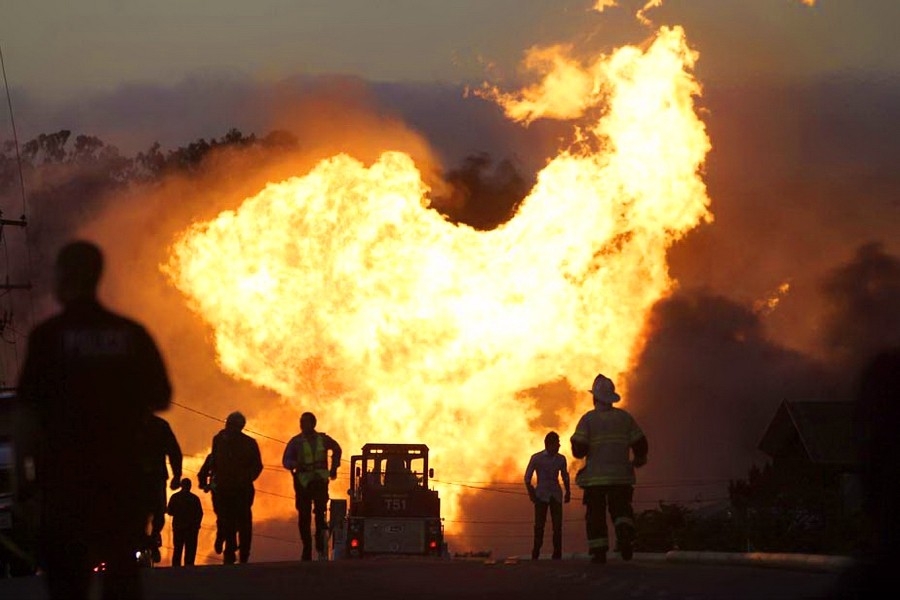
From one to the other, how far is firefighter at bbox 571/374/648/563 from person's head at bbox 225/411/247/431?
17.5ft

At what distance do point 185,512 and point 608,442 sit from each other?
10.9m

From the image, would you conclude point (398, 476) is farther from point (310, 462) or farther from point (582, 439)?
point (582, 439)

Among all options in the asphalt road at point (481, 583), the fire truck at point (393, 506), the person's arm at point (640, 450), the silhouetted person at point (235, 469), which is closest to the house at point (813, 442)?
the fire truck at point (393, 506)

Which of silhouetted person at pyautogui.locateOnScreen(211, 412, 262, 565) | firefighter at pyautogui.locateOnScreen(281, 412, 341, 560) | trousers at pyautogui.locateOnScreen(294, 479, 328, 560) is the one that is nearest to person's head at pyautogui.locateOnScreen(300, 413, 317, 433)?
firefighter at pyautogui.locateOnScreen(281, 412, 341, 560)

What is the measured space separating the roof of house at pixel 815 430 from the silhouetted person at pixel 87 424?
46387mm

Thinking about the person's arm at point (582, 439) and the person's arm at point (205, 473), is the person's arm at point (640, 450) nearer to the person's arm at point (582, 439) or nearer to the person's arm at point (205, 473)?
→ the person's arm at point (582, 439)

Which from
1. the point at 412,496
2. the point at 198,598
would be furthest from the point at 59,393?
the point at 412,496

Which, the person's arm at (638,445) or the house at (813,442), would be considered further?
the house at (813,442)

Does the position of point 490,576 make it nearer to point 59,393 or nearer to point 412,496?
point 59,393

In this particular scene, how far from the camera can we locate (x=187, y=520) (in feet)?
92.1

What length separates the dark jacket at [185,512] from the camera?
2805cm

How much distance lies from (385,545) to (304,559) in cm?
1688

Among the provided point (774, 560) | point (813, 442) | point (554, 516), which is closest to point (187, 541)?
point (554, 516)

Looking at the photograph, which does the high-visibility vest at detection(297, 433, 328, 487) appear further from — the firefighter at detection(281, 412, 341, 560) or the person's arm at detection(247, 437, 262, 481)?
the person's arm at detection(247, 437, 262, 481)
